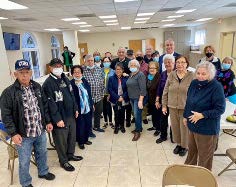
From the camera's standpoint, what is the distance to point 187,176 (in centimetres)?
142

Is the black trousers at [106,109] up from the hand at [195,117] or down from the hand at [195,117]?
down

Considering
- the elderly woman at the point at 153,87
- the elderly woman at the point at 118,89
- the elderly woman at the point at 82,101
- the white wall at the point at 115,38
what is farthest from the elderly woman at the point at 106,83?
the white wall at the point at 115,38

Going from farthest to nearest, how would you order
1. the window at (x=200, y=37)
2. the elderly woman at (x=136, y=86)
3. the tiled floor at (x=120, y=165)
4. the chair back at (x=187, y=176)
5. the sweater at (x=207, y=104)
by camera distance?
1. the window at (x=200, y=37)
2. the elderly woman at (x=136, y=86)
3. the tiled floor at (x=120, y=165)
4. the sweater at (x=207, y=104)
5. the chair back at (x=187, y=176)

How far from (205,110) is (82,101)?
1.81 m

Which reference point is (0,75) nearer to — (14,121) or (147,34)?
(14,121)

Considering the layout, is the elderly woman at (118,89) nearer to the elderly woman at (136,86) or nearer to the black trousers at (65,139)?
the elderly woman at (136,86)

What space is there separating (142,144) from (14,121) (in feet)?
6.80

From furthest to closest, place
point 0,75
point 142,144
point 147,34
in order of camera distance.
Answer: point 147,34 < point 0,75 < point 142,144

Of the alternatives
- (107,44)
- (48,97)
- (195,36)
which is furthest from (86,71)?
(195,36)

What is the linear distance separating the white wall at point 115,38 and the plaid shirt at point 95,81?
39.6ft

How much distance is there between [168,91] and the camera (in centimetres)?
283

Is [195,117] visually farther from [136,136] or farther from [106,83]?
[106,83]

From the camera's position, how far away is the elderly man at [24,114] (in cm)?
207

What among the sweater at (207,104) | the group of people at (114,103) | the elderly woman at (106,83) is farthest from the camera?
the elderly woman at (106,83)
